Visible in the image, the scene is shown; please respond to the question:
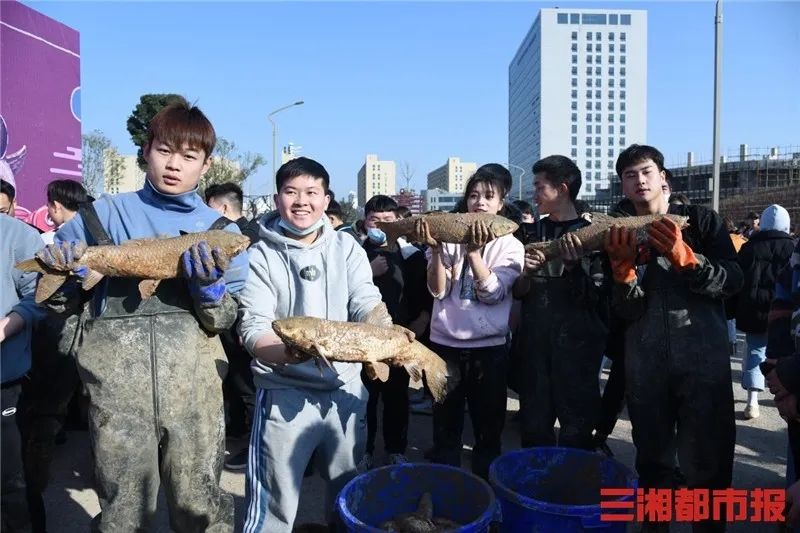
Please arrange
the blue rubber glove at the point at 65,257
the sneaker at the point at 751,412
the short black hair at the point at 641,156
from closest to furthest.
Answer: the blue rubber glove at the point at 65,257
the short black hair at the point at 641,156
the sneaker at the point at 751,412

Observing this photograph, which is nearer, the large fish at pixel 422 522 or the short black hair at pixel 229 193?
the large fish at pixel 422 522

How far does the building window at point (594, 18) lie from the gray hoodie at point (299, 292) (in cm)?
13138

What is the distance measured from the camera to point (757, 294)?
609 centimetres

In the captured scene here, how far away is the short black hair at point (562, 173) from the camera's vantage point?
4.16 meters

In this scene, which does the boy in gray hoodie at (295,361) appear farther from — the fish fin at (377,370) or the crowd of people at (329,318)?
the fish fin at (377,370)

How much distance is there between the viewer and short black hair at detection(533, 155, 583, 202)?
416 centimetres

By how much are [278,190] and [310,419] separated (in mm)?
1314

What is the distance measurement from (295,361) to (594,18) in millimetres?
133524

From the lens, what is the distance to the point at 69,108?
30.4ft

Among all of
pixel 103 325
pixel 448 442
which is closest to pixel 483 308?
pixel 448 442

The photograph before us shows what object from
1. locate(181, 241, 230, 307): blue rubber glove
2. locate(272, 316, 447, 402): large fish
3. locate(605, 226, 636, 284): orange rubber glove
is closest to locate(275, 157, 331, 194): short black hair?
locate(181, 241, 230, 307): blue rubber glove

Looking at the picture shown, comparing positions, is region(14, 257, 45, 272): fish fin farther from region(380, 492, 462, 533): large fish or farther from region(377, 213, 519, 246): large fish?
region(377, 213, 519, 246): large fish

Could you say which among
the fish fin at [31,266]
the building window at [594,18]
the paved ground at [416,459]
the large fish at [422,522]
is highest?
the building window at [594,18]

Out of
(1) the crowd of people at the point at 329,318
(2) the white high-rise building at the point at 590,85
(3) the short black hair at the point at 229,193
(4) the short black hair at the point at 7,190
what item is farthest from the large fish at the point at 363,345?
(2) the white high-rise building at the point at 590,85
